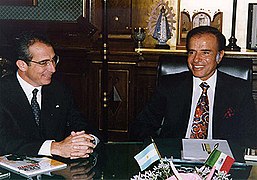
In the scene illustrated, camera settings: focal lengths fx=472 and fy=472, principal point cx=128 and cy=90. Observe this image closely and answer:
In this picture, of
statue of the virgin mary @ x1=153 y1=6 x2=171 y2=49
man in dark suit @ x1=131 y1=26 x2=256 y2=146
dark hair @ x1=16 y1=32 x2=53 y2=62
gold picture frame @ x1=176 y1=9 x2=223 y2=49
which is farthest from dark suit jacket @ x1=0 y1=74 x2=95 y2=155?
gold picture frame @ x1=176 y1=9 x2=223 y2=49

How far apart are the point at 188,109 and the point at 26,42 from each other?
917mm

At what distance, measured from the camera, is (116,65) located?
424cm

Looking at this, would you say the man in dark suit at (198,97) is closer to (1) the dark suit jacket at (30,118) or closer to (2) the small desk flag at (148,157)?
(1) the dark suit jacket at (30,118)

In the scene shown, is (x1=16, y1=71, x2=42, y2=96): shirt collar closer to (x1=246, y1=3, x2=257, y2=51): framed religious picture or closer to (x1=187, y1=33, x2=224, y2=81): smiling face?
(x1=187, y1=33, x2=224, y2=81): smiling face

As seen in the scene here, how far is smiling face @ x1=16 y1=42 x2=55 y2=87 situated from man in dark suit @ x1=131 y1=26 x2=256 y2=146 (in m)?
0.55

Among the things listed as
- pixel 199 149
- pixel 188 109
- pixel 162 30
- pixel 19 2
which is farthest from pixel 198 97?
pixel 19 2

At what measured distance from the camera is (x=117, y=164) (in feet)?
6.23

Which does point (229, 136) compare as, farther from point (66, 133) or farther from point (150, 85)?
point (150, 85)

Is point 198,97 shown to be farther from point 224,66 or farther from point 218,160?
point 218,160

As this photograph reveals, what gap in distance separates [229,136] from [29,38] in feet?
3.79

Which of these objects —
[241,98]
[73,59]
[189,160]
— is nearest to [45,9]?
[73,59]

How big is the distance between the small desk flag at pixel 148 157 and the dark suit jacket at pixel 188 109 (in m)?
0.77

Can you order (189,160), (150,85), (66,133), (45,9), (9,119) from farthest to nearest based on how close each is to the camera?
(45,9) < (150,85) < (66,133) < (9,119) < (189,160)

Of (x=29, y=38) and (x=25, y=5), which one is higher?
(x=25, y=5)
